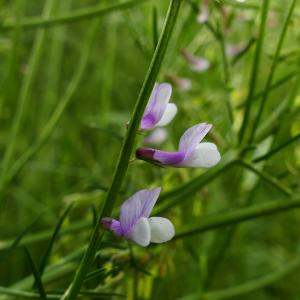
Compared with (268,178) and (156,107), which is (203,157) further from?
(268,178)

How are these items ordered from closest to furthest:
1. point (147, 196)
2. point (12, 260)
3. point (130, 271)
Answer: point (147, 196) < point (130, 271) < point (12, 260)

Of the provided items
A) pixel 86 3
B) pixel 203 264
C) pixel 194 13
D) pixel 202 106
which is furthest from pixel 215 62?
pixel 86 3

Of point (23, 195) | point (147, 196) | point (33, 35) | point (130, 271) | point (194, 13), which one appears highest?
point (33, 35)

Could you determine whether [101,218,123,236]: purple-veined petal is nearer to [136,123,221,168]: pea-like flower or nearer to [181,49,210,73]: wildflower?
[136,123,221,168]: pea-like flower

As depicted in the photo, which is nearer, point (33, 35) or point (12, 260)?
point (12, 260)

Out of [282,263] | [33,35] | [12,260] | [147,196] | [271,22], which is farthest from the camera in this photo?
[33,35]

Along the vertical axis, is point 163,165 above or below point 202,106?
below

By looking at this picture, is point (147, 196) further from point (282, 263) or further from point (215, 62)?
point (282, 263)
